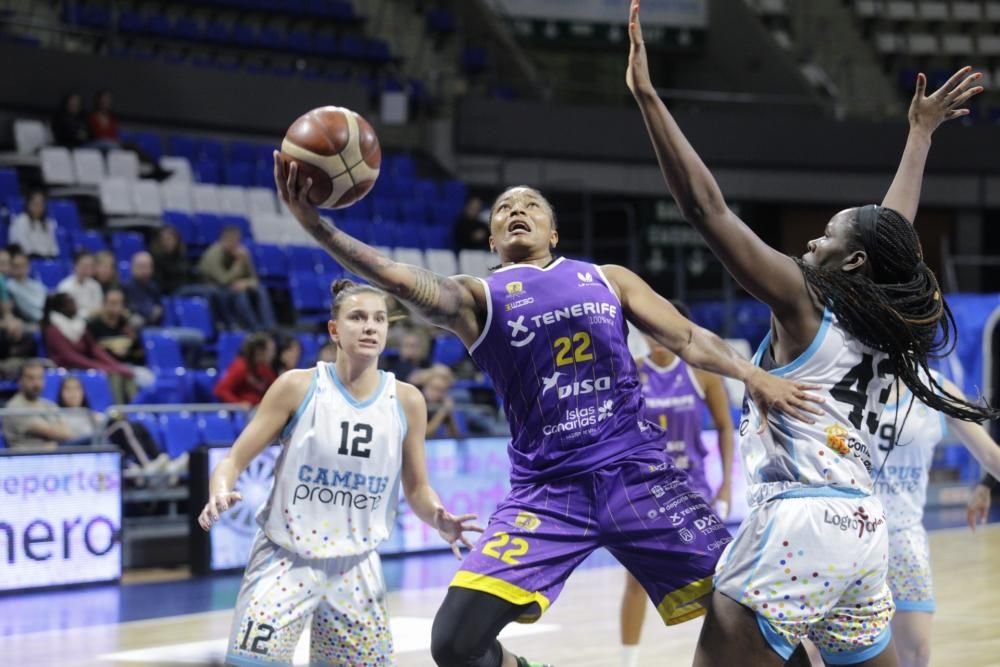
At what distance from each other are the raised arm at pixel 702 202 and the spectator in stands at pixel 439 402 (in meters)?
7.72

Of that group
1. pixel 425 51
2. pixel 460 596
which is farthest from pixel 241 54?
pixel 460 596

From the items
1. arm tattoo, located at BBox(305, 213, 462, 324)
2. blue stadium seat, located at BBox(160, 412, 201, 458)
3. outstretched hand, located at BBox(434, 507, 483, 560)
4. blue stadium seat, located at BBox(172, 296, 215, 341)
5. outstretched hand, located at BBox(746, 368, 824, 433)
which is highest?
arm tattoo, located at BBox(305, 213, 462, 324)

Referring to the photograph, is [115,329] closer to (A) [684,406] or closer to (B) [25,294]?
(B) [25,294]

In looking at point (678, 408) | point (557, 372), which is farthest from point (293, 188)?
point (678, 408)

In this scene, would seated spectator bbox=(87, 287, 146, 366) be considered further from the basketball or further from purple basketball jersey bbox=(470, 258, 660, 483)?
the basketball

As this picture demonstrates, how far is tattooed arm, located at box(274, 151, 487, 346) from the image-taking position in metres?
3.62

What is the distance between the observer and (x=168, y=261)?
42.0 ft

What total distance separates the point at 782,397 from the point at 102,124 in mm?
12211

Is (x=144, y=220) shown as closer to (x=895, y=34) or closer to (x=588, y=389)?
(x=588, y=389)

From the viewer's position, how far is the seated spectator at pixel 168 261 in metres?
12.7

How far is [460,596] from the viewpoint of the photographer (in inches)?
157

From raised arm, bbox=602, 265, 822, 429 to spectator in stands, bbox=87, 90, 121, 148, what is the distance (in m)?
11.0

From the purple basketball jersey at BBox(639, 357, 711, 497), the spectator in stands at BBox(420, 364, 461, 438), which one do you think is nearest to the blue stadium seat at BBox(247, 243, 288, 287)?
the spectator in stands at BBox(420, 364, 461, 438)

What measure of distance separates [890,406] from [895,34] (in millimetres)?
19022
